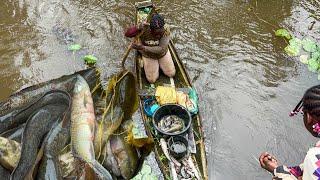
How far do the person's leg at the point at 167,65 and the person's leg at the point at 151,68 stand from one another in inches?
3.6

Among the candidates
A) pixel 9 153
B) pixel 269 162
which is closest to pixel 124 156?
pixel 9 153

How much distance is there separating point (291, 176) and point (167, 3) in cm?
641

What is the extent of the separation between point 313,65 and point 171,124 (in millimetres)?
3547

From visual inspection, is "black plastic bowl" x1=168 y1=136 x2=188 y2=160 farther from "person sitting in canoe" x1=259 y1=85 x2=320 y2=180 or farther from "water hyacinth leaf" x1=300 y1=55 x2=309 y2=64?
"water hyacinth leaf" x1=300 y1=55 x2=309 y2=64

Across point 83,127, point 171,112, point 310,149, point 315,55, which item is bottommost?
point 171,112

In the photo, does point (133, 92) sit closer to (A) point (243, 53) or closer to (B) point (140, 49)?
(B) point (140, 49)

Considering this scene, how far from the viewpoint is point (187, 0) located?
9.66 metres

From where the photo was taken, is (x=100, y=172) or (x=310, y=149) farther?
(x=100, y=172)

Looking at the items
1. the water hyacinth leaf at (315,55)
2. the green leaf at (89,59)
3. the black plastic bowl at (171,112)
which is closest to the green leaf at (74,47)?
the green leaf at (89,59)

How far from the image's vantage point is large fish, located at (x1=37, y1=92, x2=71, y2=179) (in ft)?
16.4

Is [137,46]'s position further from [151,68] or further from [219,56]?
[219,56]

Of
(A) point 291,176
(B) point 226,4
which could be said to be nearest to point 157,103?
(A) point 291,176

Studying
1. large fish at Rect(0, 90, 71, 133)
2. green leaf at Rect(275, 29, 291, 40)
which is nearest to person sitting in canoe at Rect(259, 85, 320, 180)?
large fish at Rect(0, 90, 71, 133)

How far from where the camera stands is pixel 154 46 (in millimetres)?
7227
